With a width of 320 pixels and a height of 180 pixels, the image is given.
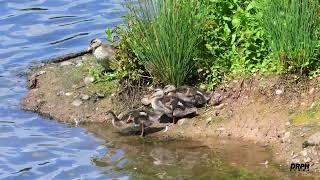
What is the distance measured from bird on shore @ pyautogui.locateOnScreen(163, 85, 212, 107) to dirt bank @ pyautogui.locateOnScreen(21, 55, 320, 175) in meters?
0.09

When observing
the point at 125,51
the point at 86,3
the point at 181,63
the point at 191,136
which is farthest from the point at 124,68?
the point at 86,3

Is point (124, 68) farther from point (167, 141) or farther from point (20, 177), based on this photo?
point (20, 177)

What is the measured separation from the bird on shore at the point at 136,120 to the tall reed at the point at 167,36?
575 millimetres

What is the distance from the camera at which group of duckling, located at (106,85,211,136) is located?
918 centimetres

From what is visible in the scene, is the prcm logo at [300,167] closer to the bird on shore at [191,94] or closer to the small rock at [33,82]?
the bird on shore at [191,94]

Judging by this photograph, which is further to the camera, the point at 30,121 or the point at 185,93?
the point at 30,121

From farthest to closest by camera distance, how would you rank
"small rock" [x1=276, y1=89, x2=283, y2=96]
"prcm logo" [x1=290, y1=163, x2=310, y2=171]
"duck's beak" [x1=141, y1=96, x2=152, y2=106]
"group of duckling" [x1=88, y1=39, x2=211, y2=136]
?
"duck's beak" [x1=141, y1=96, x2=152, y2=106], "group of duckling" [x1=88, y1=39, x2=211, y2=136], "small rock" [x1=276, y1=89, x2=283, y2=96], "prcm logo" [x1=290, y1=163, x2=310, y2=171]

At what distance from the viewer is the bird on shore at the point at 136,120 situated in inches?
360

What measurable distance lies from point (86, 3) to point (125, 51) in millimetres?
4792

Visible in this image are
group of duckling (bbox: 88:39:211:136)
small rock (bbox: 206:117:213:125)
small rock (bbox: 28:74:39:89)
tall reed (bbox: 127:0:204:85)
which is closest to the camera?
small rock (bbox: 206:117:213:125)

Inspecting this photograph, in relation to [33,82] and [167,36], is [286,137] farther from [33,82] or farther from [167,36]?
[33,82]

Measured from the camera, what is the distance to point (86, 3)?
569 inches

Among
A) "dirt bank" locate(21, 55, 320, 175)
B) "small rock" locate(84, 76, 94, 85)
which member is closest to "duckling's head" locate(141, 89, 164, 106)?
"dirt bank" locate(21, 55, 320, 175)

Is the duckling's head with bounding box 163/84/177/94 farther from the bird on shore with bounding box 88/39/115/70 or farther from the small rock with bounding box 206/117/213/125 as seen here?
the bird on shore with bounding box 88/39/115/70
